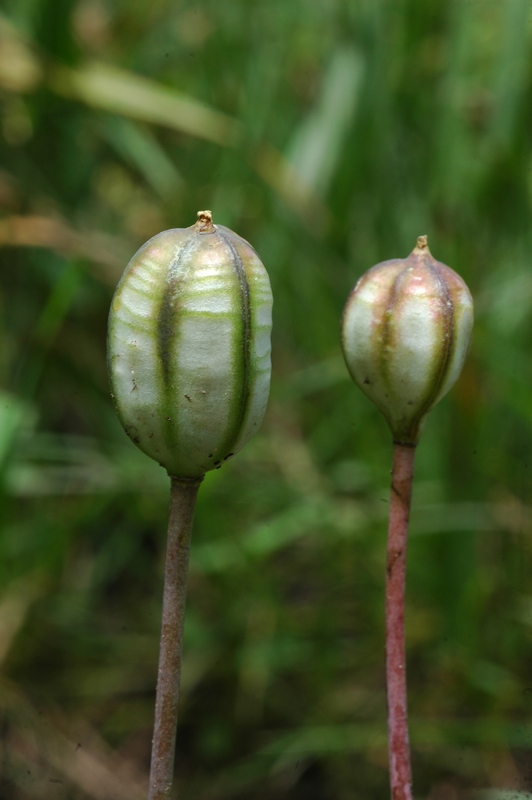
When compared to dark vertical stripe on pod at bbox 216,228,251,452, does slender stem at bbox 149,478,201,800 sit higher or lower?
lower

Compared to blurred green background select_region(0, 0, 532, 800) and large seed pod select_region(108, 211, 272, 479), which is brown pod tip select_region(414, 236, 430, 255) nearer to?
large seed pod select_region(108, 211, 272, 479)

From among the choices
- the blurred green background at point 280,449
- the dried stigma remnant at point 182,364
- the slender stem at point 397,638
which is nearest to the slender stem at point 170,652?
the dried stigma remnant at point 182,364

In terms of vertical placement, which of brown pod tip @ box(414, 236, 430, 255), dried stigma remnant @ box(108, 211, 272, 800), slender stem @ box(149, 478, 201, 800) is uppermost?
brown pod tip @ box(414, 236, 430, 255)

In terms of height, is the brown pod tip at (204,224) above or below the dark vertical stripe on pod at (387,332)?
above

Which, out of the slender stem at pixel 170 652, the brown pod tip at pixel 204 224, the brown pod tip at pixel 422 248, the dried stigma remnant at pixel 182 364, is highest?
the brown pod tip at pixel 422 248

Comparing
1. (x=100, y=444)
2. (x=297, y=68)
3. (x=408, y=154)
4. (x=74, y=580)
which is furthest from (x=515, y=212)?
(x=297, y=68)

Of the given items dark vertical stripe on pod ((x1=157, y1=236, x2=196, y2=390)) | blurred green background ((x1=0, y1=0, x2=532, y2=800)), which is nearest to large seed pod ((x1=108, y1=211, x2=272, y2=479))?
dark vertical stripe on pod ((x1=157, y1=236, x2=196, y2=390))

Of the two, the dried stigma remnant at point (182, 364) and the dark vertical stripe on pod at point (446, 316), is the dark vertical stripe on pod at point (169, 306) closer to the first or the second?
the dried stigma remnant at point (182, 364)
